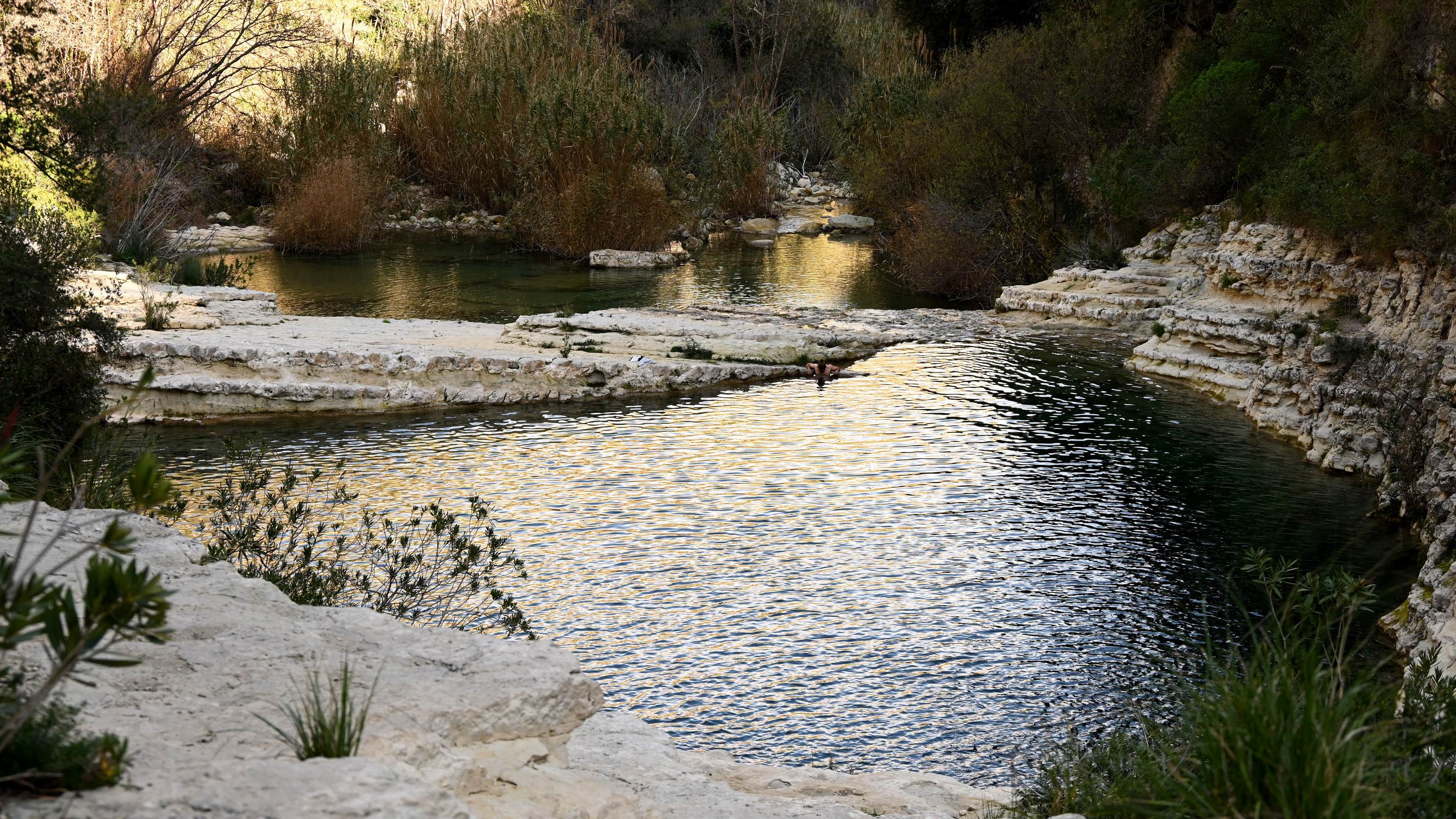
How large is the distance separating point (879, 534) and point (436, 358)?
7.52 metres

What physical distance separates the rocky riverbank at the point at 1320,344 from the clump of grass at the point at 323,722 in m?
6.21

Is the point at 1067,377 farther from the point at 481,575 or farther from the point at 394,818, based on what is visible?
the point at 394,818

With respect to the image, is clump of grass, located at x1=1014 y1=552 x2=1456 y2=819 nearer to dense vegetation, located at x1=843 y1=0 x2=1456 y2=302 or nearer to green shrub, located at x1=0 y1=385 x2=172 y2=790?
green shrub, located at x1=0 y1=385 x2=172 y2=790

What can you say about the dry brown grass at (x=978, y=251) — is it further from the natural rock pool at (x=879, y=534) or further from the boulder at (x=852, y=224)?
the boulder at (x=852, y=224)

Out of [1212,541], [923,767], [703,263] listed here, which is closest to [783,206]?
[703,263]

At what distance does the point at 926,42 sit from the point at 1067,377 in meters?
22.3

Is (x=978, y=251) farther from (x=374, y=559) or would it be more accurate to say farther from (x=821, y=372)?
(x=374, y=559)

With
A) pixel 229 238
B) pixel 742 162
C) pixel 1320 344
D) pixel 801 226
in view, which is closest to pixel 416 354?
pixel 1320 344

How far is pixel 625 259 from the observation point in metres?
28.1

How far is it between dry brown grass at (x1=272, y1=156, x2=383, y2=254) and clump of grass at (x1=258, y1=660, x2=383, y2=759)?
88.6ft

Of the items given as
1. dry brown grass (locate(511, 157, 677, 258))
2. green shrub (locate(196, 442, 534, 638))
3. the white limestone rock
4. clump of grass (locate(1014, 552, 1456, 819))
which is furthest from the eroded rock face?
clump of grass (locate(1014, 552, 1456, 819))

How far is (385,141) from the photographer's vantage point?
35.3m

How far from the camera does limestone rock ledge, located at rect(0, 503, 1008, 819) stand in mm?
3291

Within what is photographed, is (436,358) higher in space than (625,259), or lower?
lower
